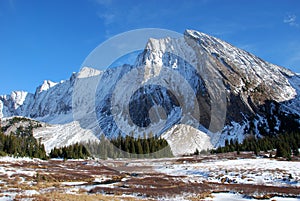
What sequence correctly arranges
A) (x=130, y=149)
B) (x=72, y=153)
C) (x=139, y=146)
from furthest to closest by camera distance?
(x=130, y=149)
(x=139, y=146)
(x=72, y=153)

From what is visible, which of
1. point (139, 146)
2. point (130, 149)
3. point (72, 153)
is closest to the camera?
point (72, 153)

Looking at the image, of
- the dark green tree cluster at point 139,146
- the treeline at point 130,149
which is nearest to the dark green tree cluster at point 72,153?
the treeline at point 130,149

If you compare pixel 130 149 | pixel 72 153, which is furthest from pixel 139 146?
pixel 72 153

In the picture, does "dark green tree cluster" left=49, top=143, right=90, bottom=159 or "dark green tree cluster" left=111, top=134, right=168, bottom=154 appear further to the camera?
"dark green tree cluster" left=111, top=134, right=168, bottom=154

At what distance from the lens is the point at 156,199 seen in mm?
28406

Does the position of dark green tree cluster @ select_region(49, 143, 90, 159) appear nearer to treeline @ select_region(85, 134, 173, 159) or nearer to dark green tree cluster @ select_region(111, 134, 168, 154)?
treeline @ select_region(85, 134, 173, 159)

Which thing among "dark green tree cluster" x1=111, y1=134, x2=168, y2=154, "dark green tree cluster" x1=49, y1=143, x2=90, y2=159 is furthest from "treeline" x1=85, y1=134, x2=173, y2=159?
"dark green tree cluster" x1=49, y1=143, x2=90, y2=159

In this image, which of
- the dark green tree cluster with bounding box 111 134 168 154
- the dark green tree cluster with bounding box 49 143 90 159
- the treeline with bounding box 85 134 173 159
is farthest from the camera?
the dark green tree cluster with bounding box 111 134 168 154

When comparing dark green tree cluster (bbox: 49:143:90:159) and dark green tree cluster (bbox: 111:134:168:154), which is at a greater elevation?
dark green tree cluster (bbox: 111:134:168:154)

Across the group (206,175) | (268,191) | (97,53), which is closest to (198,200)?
(268,191)

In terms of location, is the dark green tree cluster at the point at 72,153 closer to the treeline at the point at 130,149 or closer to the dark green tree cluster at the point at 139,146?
the treeline at the point at 130,149

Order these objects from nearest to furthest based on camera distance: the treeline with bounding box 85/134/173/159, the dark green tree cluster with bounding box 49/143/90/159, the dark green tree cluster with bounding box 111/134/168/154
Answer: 1. the dark green tree cluster with bounding box 49/143/90/159
2. the treeline with bounding box 85/134/173/159
3. the dark green tree cluster with bounding box 111/134/168/154

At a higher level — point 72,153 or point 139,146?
point 139,146

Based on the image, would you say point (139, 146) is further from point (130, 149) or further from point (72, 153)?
point (72, 153)
